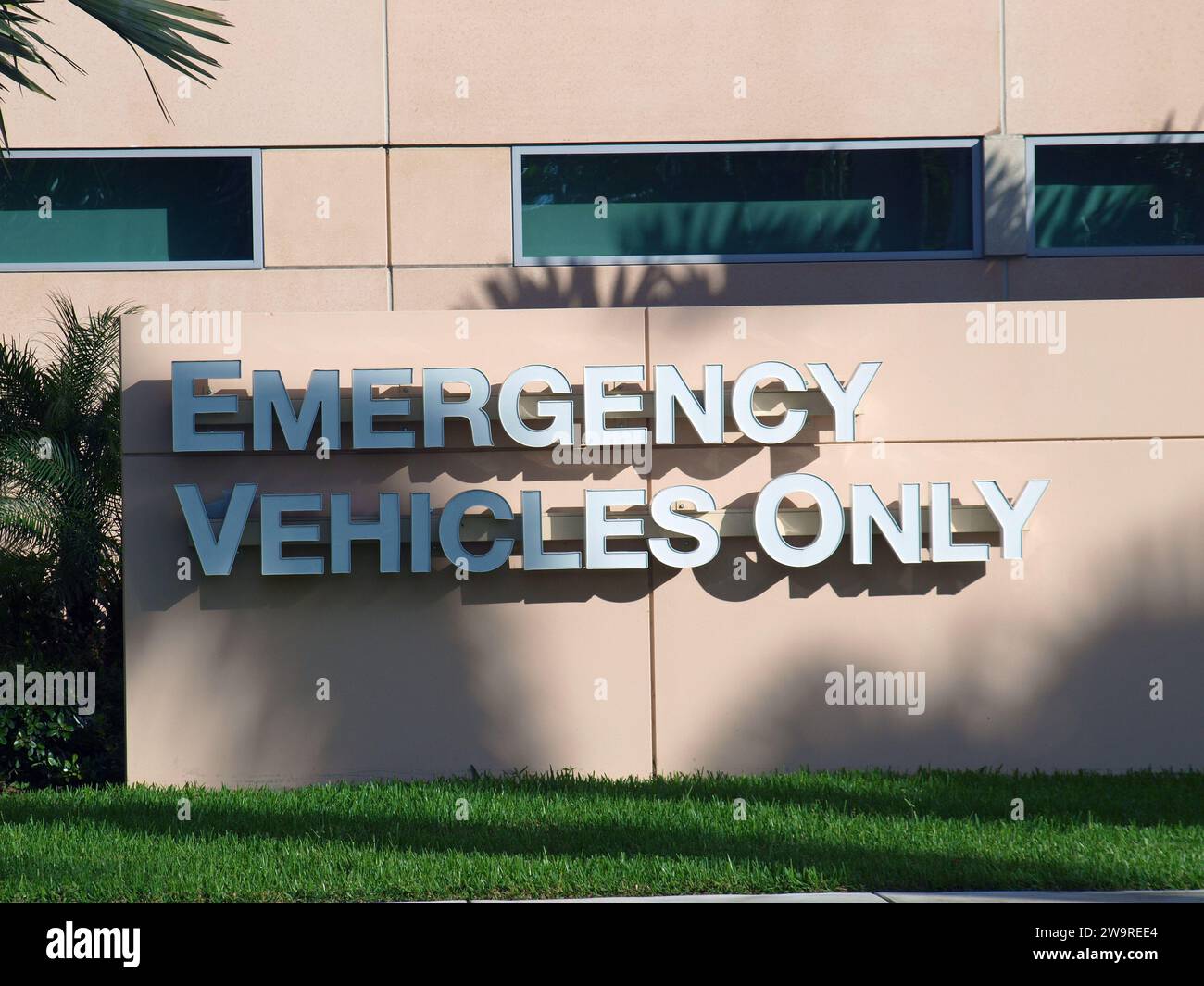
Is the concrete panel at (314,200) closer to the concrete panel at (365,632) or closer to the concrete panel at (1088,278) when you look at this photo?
the concrete panel at (365,632)

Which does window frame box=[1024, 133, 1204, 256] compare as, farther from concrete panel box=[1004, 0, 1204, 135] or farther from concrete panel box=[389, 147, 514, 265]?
concrete panel box=[389, 147, 514, 265]

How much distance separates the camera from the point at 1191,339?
28.0ft

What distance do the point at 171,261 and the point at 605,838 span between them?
751 centimetres

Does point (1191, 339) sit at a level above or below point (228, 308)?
below

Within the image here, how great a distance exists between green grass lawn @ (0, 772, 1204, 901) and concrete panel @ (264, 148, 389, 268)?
5404 millimetres

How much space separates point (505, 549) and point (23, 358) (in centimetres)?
446

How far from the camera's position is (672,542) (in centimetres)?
837

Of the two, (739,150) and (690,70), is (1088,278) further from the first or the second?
(690,70)

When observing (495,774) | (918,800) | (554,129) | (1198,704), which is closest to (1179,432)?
(1198,704)

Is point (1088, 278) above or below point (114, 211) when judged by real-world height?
below

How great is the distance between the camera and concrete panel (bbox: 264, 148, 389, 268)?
1141 centimetres

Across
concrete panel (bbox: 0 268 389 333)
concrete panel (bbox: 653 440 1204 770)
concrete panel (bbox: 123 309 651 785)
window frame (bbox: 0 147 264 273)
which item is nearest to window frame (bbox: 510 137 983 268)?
concrete panel (bbox: 0 268 389 333)

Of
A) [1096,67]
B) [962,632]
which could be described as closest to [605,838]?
[962,632]

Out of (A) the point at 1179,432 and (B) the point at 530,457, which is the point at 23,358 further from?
(A) the point at 1179,432
